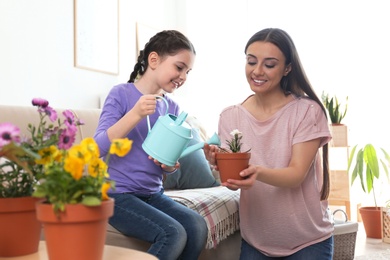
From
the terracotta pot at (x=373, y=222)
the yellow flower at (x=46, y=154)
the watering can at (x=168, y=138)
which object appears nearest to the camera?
the yellow flower at (x=46, y=154)

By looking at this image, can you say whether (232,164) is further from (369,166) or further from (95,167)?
(369,166)

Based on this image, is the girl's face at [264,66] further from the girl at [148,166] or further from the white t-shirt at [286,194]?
the girl at [148,166]

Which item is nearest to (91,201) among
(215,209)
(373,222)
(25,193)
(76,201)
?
(76,201)

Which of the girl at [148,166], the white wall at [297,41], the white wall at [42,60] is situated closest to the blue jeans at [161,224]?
the girl at [148,166]

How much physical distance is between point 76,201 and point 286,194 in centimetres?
100

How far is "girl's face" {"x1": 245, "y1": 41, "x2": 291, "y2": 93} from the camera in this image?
1743mm

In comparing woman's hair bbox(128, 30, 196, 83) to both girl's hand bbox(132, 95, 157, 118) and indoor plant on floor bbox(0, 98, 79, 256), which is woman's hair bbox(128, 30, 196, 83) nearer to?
girl's hand bbox(132, 95, 157, 118)

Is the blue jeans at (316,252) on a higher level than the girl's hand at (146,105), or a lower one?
lower

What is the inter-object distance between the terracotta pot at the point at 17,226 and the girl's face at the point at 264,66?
3.06 feet

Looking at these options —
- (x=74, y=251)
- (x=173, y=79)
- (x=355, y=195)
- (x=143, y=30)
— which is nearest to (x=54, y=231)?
(x=74, y=251)

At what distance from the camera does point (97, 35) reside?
3586 mm

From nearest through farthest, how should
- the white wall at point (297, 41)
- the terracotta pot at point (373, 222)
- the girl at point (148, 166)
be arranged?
the girl at point (148, 166), the terracotta pot at point (373, 222), the white wall at point (297, 41)

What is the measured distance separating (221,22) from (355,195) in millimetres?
1959

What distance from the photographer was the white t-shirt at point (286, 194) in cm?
174
